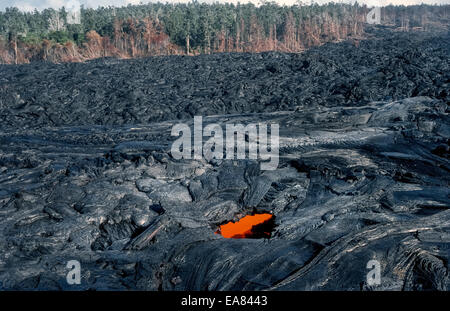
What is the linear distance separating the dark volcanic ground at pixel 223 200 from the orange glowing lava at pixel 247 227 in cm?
13

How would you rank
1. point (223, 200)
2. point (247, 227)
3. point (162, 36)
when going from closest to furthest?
point (247, 227) < point (223, 200) < point (162, 36)

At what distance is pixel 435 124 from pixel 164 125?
6.99 meters

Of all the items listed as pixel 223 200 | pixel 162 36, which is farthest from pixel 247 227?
pixel 162 36

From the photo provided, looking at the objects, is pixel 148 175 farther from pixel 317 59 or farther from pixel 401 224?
pixel 317 59

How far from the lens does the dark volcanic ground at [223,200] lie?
4.70 metres

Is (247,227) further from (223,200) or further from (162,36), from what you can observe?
(162,36)

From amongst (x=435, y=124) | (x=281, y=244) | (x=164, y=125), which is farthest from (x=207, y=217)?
(x=435, y=124)

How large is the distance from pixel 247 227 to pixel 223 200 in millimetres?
637

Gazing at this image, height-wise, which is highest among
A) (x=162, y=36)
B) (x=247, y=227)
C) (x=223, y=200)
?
(x=162, y=36)

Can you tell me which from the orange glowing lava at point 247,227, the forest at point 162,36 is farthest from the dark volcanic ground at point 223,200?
the forest at point 162,36

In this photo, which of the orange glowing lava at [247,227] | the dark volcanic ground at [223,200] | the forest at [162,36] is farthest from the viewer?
the forest at [162,36]

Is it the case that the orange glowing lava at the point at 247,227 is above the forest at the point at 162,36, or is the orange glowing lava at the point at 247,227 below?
below

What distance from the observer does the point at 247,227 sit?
6.29 metres

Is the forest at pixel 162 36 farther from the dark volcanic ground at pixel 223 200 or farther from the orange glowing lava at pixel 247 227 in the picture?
the orange glowing lava at pixel 247 227
